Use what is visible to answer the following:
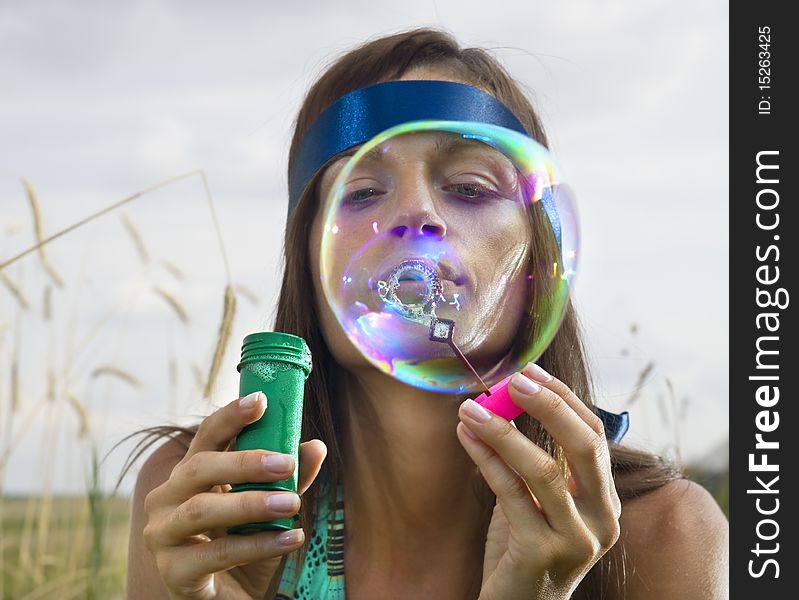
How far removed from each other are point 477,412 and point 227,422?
47 cm

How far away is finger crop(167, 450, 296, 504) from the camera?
5.77 feet

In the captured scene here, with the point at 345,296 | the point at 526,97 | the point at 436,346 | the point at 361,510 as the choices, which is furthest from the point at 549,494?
the point at 526,97

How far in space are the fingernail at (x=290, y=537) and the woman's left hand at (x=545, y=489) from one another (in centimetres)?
36

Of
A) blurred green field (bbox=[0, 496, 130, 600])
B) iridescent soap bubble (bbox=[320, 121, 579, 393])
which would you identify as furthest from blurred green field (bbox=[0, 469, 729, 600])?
iridescent soap bubble (bbox=[320, 121, 579, 393])

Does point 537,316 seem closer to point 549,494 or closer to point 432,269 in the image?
point 432,269

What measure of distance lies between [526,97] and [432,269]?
901 millimetres

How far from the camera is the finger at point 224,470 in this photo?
69.3 inches

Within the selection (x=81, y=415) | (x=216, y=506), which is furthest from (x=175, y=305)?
(x=216, y=506)

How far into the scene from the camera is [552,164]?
2.36m

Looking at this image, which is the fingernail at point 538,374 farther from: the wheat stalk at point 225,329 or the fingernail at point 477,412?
the wheat stalk at point 225,329

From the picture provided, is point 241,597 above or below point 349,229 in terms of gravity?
below

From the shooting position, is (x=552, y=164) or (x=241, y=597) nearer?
(x=241, y=597)

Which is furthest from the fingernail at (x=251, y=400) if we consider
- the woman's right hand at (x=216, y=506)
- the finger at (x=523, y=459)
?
the finger at (x=523, y=459)

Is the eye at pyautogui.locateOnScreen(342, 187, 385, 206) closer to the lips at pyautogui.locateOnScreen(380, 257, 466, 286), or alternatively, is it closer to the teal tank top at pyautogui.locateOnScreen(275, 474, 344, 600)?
the lips at pyautogui.locateOnScreen(380, 257, 466, 286)
